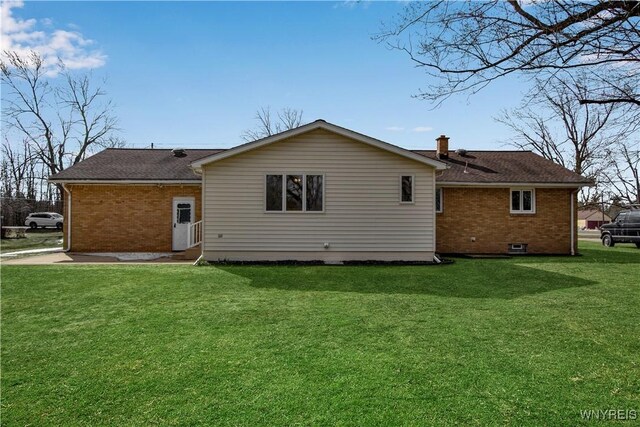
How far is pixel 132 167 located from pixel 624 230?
24205mm

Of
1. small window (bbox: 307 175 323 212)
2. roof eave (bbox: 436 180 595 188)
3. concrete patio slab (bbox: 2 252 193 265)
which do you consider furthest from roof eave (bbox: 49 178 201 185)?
roof eave (bbox: 436 180 595 188)

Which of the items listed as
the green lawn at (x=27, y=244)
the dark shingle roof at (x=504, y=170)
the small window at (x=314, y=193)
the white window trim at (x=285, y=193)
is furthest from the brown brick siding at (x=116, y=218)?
the dark shingle roof at (x=504, y=170)

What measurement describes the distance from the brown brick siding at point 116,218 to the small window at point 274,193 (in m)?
5.60

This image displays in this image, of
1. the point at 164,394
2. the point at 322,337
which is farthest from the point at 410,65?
the point at 164,394

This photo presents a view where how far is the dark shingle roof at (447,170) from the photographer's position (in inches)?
615

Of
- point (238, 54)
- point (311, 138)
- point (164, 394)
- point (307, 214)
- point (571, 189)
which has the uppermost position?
point (238, 54)

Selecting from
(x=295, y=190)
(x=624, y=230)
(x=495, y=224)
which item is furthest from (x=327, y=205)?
(x=624, y=230)

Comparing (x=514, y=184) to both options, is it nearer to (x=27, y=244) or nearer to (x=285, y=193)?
(x=285, y=193)

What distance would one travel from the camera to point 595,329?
540 centimetres

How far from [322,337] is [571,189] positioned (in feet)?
49.7

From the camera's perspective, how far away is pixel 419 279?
9391mm

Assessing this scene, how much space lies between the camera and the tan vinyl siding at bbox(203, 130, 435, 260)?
1241 cm

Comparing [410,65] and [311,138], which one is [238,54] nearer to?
[311,138]

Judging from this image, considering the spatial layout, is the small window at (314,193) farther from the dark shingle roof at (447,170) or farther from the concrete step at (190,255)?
the dark shingle roof at (447,170)
